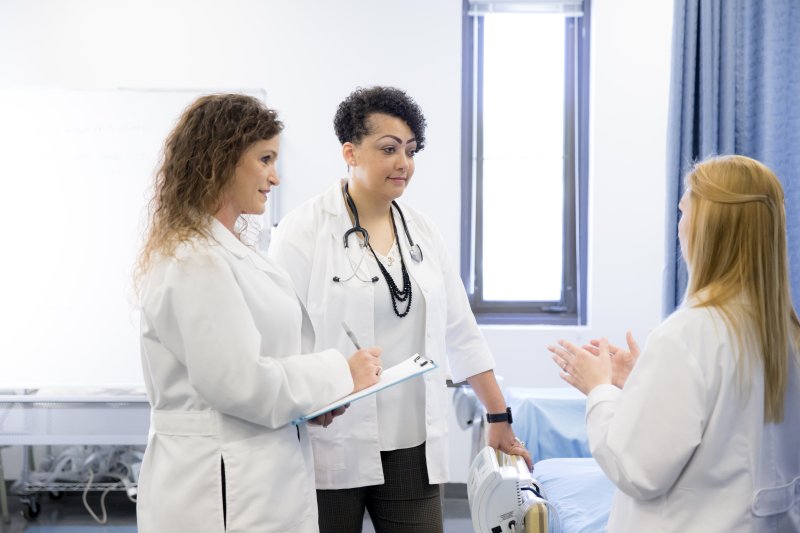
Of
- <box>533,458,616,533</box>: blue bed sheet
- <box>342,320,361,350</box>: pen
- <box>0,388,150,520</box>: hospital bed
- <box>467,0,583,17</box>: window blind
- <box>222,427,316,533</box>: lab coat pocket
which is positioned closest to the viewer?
<box>222,427,316,533</box>: lab coat pocket

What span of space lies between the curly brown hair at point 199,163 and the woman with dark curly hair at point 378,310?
1.39 feet

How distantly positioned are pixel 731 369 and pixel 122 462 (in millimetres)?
2771

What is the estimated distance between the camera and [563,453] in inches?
103

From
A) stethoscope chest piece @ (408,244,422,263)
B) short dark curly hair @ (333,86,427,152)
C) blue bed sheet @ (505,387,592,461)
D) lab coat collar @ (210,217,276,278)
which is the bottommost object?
blue bed sheet @ (505,387,592,461)

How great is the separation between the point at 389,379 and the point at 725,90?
4.78 ft

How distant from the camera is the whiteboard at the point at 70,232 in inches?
119

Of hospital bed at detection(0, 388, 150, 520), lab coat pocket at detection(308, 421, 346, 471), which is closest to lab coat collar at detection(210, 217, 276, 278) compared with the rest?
lab coat pocket at detection(308, 421, 346, 471)

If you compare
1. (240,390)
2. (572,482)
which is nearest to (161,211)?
(240,390)

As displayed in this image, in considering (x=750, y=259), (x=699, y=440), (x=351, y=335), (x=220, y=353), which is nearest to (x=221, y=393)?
(x=220, y=353)

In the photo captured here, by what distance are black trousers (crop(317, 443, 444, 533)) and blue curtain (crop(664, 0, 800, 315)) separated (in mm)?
960

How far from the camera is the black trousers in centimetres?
158

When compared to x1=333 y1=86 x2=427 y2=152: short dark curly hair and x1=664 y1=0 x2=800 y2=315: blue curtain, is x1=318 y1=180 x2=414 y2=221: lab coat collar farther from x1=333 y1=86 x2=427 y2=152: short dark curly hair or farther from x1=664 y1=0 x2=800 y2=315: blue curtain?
x1=664 y1=0 x2=800 y2=315: blue curtain

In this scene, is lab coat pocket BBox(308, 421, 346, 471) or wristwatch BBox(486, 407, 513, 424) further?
wristwatch BBox(486, 407, 513, 424)

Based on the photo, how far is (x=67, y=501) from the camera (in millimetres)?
3338
